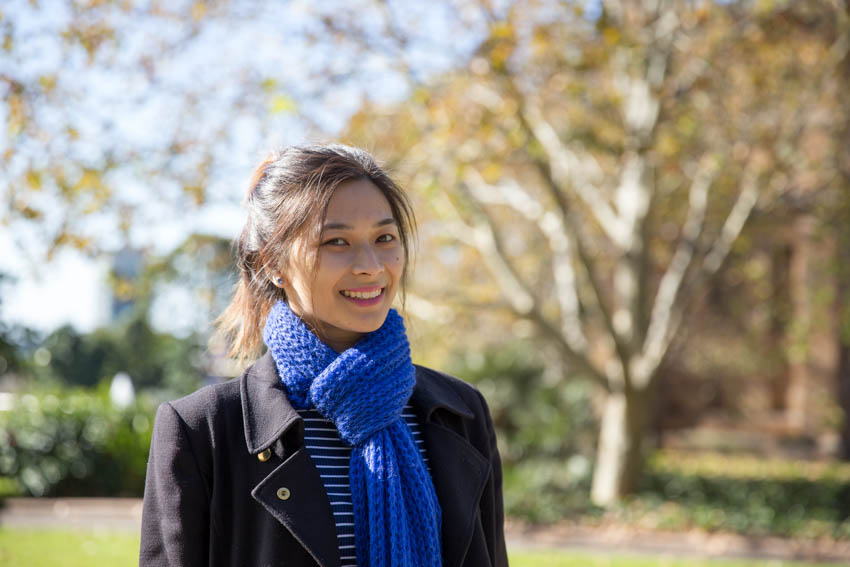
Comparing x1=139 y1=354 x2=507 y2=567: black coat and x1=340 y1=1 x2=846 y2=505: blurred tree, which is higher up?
x1=340 y1=1 x2=846 y2=505: blurred tree

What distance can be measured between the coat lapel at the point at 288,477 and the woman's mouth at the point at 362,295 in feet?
0.94

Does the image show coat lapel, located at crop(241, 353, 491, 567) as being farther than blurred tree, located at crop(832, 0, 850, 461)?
No

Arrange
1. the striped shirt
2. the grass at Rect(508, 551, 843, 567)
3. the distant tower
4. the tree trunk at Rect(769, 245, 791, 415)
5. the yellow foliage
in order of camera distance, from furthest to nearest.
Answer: the tree trunk at Rect(769, 245, 791, 415) → the distant tower → the yellow foliage → the grass at Rect(508, 551, 843, 567) → the striped shirt

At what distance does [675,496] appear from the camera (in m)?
11.1

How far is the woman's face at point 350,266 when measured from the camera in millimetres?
2111

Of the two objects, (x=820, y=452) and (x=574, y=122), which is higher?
(x=574, y=122)

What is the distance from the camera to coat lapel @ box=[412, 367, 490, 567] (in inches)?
85.8

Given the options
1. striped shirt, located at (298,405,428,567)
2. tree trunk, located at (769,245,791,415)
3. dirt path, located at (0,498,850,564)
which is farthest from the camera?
tree trunk, located at (769,245,791,415)

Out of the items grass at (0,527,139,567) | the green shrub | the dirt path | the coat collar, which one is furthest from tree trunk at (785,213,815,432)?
the coat collar

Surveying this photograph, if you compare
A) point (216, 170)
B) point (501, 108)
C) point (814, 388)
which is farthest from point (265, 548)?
point (814, 388)

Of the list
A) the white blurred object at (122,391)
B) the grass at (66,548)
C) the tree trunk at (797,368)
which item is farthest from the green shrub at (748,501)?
the white blurred object at (122,391)

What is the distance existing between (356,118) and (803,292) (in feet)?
26.2

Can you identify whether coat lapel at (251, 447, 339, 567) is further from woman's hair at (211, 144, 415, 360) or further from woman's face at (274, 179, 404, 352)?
woman's hair at (211, 144, 415, 360)

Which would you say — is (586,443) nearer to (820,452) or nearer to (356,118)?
(356,118)
